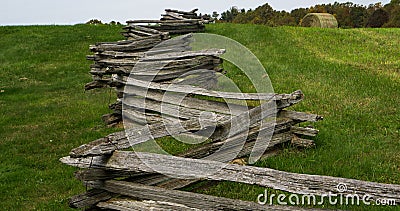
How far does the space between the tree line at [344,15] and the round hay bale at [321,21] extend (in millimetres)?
2756

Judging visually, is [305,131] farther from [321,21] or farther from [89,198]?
[321,21]

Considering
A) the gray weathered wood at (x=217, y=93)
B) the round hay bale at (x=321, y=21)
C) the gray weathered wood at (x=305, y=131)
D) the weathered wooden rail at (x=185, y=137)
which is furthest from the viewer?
the round hay bale at (x=321, y=21)

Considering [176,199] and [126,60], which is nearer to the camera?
[176,199]

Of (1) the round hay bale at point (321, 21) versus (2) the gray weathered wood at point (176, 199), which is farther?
(1) the round hay bale at point (321, 21)

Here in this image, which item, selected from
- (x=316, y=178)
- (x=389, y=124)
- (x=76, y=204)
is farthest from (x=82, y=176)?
(x=389, y=124)

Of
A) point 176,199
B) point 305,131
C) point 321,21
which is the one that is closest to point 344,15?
point 321,21

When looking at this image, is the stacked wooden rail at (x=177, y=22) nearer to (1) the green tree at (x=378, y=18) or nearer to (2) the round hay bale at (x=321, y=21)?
(2) the round hay bale at (x=321, y=21)

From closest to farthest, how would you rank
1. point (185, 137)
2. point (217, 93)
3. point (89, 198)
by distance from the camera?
1. point (89, 198)
2. point (217, 93)
3. point (185, 137)

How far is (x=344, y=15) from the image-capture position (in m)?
33.0

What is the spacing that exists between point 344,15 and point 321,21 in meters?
10.2

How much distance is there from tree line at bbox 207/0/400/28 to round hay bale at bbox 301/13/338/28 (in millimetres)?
2756

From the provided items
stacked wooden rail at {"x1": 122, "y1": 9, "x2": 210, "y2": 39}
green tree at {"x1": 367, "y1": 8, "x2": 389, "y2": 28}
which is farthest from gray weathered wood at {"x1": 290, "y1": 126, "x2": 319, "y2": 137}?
green tree at {"x1": 367, "y1": 8, "x2": 389, "y2": 28}

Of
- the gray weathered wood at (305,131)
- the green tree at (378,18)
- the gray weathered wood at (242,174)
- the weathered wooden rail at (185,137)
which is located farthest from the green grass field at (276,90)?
the green tree at (378,18)

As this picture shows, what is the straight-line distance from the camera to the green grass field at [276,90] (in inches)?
227
